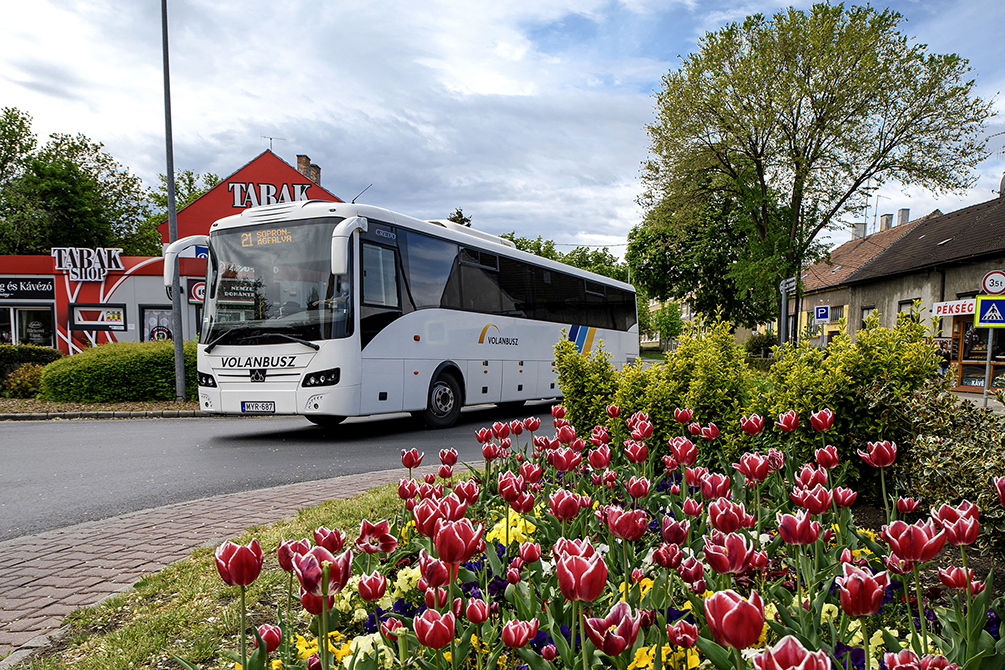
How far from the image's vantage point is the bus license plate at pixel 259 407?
959 cm

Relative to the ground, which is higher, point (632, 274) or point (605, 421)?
point (632, 274)

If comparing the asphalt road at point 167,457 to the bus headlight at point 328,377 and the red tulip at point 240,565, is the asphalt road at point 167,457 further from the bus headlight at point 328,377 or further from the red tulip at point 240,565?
the red tulip at point 240,565

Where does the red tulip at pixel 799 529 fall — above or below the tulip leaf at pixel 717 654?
above

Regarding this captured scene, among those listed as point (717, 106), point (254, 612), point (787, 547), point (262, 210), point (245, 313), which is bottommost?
point (254, 612)

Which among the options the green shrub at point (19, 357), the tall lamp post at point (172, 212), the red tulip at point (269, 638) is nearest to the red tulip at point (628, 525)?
the red tulip at point (269, 638)

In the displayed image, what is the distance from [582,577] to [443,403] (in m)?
10.2

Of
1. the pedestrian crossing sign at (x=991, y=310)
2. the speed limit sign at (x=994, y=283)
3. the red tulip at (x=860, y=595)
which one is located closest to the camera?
the red tulip at (x=860, y=595)

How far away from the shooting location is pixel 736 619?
1260 millimetres

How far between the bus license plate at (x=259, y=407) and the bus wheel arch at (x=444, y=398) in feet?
8.56

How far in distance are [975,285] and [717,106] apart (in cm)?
1200

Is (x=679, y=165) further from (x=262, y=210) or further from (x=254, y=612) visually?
(x=254, y=612)

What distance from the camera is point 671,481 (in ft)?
14.3

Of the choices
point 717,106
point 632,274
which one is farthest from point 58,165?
Result: point 717,106

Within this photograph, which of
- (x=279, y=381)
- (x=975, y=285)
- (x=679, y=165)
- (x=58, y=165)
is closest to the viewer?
(x=279, y=381)
